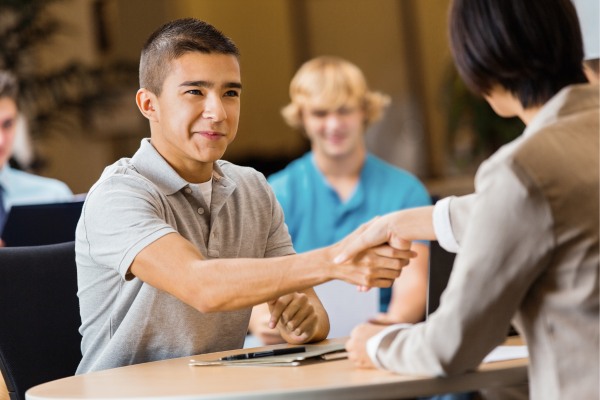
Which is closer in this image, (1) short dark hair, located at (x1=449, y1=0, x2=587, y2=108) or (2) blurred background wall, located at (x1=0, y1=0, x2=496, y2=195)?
(1) short dark hair, located at (x1=449, y1=0, x2=587, y2=108)

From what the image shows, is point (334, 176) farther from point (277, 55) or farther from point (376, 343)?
point (277, 55)

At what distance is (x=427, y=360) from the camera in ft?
3.37

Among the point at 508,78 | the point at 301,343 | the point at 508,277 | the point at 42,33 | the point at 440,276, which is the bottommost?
the point at 301,343

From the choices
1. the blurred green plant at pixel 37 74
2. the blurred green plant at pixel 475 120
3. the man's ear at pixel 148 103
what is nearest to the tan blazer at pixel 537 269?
the man's ear at pixel 148 103

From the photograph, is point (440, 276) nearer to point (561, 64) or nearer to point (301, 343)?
point (301, 343)

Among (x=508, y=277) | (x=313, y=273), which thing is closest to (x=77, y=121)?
(x=313, y=273)

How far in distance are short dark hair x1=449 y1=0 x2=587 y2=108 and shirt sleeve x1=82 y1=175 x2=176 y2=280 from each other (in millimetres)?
664

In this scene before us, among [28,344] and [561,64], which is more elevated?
[561,64]

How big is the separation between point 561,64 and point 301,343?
813mm

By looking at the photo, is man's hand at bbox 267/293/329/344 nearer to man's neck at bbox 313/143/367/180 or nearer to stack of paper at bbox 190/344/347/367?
stack of paper at bbox 190/344/347/367

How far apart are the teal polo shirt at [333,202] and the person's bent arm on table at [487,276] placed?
6.37 feet

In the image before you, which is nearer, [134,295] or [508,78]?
[508,78]

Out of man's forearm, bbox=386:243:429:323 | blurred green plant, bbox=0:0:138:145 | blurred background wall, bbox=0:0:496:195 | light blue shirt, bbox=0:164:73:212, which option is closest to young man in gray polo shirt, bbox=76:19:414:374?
man's forearm, bbox=386:243:429:323

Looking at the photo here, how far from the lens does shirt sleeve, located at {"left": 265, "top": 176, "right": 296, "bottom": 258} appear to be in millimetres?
1825
